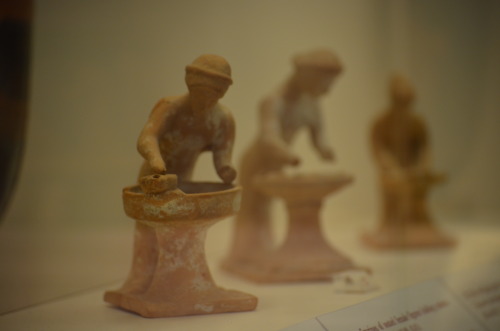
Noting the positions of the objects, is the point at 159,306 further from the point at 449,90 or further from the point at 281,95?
the point at 449,90

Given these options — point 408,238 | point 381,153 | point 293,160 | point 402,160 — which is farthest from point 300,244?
point 402,160

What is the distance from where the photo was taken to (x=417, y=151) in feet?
11.9

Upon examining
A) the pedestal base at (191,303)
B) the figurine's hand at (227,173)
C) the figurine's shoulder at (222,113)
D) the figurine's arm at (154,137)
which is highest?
the figurine's shoulder at (222,113)

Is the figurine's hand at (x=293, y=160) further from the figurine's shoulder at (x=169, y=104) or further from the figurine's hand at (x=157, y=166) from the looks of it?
the figurine's hand at (x=157, y=166)

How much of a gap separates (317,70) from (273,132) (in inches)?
12.1

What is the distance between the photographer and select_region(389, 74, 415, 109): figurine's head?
3.52m

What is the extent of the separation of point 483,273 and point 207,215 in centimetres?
137

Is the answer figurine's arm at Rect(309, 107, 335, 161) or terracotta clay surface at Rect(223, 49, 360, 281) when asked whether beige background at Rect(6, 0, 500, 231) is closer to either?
terracotta clay surface at Rect(223, 49, 360, 281)

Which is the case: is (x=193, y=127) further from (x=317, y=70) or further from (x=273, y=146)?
(x=317, y=70)

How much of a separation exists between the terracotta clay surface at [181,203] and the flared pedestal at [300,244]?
1.74 ft

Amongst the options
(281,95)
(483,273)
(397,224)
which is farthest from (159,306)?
(397,224)

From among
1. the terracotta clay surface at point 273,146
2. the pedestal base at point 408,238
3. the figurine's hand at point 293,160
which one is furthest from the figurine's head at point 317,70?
the pedestal base at point 408,238

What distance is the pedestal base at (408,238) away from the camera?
3402 mm

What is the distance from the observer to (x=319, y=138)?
2912 mm
